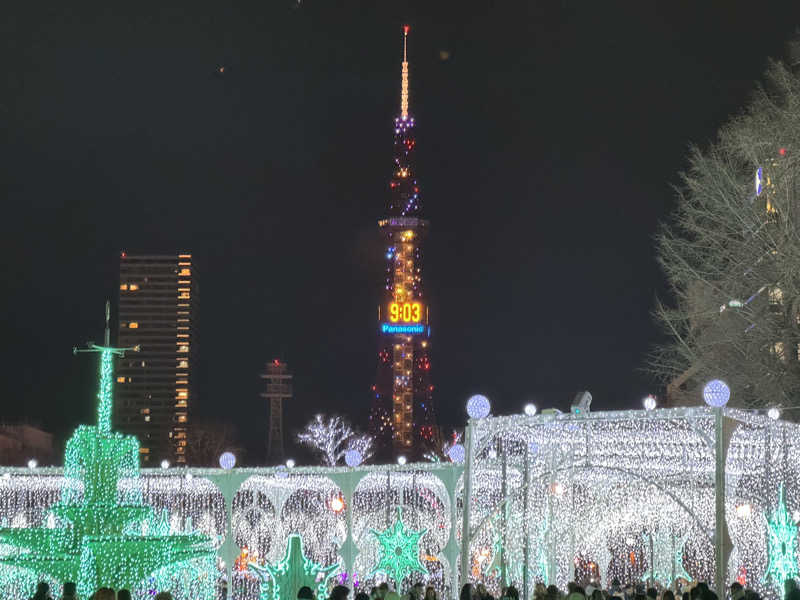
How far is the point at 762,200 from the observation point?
77.4 feet

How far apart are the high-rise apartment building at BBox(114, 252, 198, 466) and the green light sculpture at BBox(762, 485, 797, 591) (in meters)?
119

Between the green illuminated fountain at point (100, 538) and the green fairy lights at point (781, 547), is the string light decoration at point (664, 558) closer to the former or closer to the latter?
the green fairy lights at point (781, 547)

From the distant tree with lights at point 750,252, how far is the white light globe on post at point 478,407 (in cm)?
676

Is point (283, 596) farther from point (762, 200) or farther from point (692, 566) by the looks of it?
point (692, 566)

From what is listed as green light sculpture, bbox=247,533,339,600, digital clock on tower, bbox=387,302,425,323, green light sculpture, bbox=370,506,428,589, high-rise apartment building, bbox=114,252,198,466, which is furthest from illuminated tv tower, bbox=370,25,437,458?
green light sculpture, bbox=247,533,339,600

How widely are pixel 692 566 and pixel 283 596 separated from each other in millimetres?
22458

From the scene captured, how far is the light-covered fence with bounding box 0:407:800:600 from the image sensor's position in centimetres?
1658

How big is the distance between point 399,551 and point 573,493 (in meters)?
4.67

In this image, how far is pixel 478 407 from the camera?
60.5 feet

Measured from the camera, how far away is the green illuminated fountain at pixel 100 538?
15.9 meters

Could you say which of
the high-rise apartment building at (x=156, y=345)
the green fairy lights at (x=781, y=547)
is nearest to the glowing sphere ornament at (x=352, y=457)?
the green fairy lights at (x=781, y=547)

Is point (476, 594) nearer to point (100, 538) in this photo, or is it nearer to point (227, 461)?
point (100, 538)

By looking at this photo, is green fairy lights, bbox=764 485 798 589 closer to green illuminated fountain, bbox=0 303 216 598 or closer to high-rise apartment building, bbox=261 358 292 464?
green illuminated fountain, bbox=0 303 216 598

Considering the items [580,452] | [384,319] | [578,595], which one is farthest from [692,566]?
[384,319]
